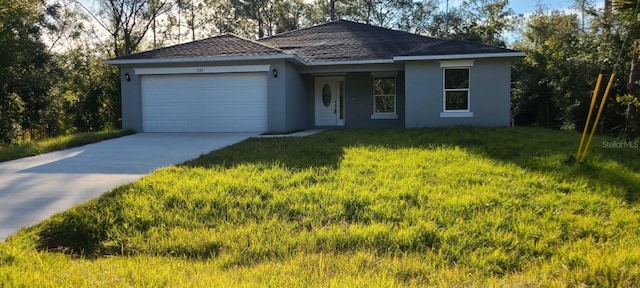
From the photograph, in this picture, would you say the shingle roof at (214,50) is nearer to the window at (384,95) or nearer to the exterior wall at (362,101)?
the exterior wall at (362,101)

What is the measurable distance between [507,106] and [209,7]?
95.9 feet

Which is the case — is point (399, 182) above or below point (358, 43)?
below

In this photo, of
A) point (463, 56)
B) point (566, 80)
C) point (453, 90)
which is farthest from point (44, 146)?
point (566, 80)

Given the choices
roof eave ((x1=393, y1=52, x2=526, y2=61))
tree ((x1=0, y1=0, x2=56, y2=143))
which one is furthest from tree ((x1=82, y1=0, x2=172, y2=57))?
roof eave ((x1=393, y1=52, x2=526, y2=61))

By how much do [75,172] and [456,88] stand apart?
12024 millimetres

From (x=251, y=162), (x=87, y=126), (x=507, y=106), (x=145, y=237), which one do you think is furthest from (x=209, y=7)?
(x=145, y=237)

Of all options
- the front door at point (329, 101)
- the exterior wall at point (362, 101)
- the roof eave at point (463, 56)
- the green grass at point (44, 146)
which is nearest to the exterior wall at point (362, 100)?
the exterior wall at point (362, 101)

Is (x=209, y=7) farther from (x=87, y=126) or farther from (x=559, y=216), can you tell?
(x=559, y=216)

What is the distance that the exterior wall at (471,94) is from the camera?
48.9 ft

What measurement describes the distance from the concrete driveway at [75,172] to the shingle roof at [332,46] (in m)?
3.66

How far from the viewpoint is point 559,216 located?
16.7ft

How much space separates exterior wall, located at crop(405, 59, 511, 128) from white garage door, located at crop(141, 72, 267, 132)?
5.01 meters

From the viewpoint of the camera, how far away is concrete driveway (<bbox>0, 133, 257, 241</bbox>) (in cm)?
557

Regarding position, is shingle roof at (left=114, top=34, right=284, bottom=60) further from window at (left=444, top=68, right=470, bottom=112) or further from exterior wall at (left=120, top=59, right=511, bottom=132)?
window at (left=444, top=68, right=470, bottom=112)
